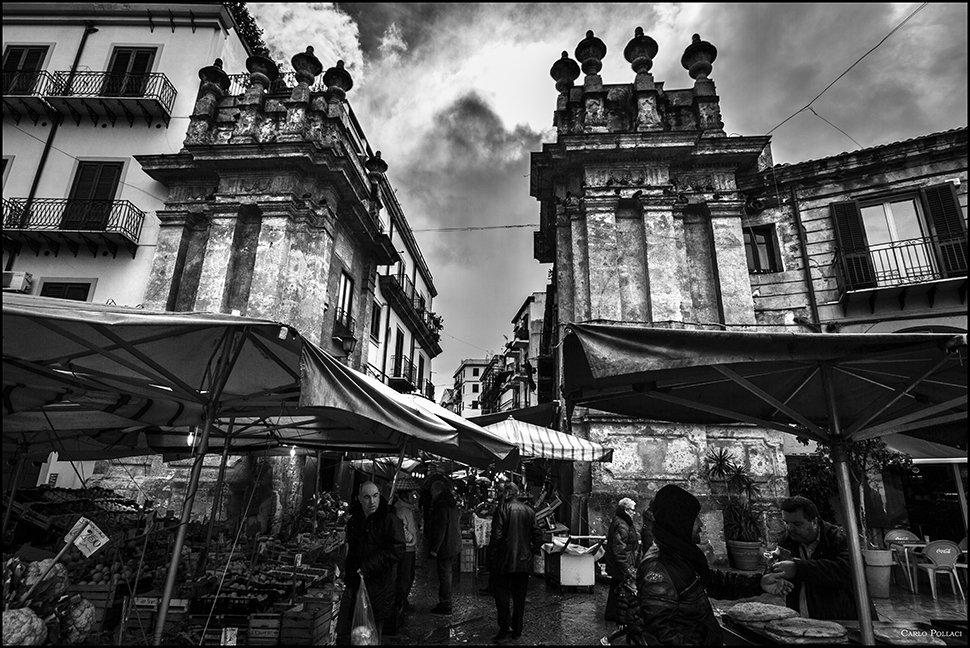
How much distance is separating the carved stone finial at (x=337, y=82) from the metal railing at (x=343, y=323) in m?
6.88

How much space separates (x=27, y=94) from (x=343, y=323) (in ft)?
38.9

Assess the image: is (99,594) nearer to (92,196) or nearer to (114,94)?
(92,196)

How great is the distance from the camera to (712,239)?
Result: 1327 centimetres

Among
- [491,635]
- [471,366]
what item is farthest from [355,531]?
[471,366]

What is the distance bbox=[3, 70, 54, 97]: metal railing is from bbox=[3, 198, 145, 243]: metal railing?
12.1ft

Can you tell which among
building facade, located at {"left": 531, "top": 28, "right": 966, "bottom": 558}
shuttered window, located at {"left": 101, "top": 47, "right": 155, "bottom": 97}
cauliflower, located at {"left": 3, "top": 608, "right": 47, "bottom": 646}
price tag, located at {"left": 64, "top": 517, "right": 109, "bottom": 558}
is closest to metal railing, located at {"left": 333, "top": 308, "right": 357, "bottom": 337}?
building facade, located at {"left": 531, "top": 28, "right": 966, "bottom": 558}

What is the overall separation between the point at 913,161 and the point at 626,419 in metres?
9.31

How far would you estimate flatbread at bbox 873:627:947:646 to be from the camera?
305 cm

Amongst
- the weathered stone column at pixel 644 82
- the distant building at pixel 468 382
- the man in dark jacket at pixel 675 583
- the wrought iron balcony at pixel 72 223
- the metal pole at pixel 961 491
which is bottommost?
the man in dark jacket at pixel 675 583

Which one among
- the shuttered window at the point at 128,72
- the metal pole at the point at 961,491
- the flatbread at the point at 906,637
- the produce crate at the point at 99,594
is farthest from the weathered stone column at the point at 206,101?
the metal pole at the point at 961,491

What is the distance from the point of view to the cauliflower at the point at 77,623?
449cm

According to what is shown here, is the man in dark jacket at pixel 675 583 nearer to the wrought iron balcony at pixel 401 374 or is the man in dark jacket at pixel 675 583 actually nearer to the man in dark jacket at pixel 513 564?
the man in dark jacket at pixel 513 564

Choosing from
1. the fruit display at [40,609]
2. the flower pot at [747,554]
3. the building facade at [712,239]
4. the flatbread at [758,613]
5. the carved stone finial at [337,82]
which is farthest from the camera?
the carved stone finial at [337,82]

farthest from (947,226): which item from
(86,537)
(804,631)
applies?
(86,537)
